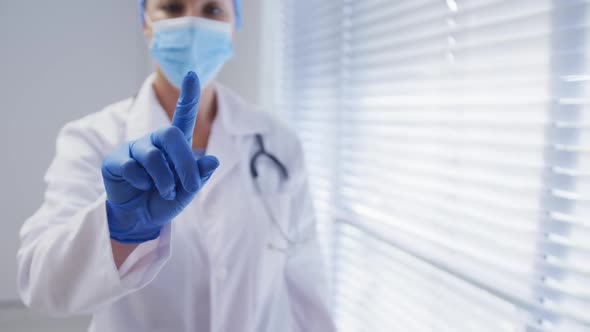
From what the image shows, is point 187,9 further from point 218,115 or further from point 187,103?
point 187,103

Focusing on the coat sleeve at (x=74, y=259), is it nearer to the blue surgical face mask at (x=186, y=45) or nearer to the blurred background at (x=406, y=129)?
the blue surgical face mask at (x=186, y=45)

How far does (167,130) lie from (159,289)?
0.50 metres

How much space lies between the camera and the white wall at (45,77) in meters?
1.67

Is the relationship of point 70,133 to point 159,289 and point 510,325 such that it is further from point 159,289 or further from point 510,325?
point 510,325

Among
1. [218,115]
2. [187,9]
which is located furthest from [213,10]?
[218,115]

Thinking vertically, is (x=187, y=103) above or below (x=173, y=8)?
below

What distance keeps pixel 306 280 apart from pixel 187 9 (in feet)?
2.57

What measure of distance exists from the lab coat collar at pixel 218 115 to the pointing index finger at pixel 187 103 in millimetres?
401

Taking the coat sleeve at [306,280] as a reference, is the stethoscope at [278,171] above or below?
above

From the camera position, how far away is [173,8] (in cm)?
105

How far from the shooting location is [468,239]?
3.02 ft

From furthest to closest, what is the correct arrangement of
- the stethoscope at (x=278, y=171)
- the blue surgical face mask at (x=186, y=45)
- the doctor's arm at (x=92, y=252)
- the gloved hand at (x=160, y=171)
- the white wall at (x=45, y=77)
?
the white wall at (x=45, y=77), the stethoscope at (x=278, y=171), the blue surgical face mask at (x=186, y=45), the doctor's arm at (x=92, y=252), the gloved hand at (x=160, y=171)

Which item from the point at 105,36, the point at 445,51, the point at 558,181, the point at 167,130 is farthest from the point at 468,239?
the point at 105,36

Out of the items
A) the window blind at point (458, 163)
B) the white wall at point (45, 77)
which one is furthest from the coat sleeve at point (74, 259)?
the white wall at point (45, 77)
